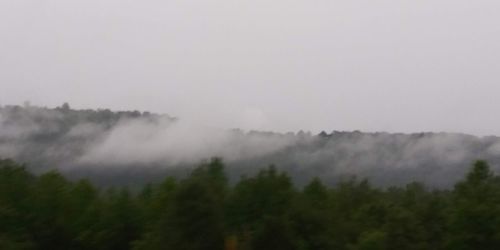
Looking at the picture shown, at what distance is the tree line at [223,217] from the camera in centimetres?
3675

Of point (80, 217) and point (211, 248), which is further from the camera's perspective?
point (80, 217)

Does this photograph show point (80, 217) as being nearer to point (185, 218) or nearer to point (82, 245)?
point (82, 245)

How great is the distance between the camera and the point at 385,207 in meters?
49.8

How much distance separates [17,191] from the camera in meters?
46.9

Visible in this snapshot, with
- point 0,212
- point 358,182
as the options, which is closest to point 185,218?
point 0,212

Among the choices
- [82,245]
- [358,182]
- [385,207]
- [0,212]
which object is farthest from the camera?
[358,182]

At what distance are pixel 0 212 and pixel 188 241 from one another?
1150 centimetres

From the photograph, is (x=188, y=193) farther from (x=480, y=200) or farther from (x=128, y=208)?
(x=480, y=200)

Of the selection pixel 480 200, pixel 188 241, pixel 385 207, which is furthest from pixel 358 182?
pixel 188 241

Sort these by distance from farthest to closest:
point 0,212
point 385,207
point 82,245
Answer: point 385,207
point 82,245
point 0,212

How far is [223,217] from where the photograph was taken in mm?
41594

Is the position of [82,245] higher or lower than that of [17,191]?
lower

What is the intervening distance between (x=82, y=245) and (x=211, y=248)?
1265 cm

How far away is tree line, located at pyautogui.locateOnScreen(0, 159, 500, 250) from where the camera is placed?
36.8 meters
